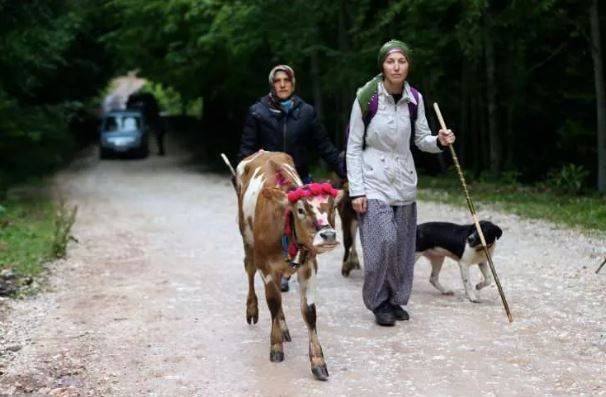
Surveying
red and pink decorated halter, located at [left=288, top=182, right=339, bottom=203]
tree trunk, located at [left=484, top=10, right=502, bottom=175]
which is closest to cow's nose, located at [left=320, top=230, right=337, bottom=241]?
red and pink decorated halter, located at [left=288, top=182, right=339, bottom=203]

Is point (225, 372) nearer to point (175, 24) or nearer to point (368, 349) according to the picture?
point (368, 349)

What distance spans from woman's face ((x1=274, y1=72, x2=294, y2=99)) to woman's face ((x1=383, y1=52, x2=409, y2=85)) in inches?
49.6

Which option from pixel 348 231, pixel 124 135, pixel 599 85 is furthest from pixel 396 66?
pixel 124 135

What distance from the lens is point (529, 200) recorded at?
54.7 feet

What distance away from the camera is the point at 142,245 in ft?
41.8

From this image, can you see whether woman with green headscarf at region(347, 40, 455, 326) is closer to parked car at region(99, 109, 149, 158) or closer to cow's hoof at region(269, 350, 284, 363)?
cow's hoof at region(269, 350, 284, 363)

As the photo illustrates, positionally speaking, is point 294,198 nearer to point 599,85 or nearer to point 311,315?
point 311,315

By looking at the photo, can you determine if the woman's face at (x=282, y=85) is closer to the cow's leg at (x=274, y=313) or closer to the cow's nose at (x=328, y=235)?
the cow's leg at (x=274, y=313)

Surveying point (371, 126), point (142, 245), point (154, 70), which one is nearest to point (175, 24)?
point (154, 70)

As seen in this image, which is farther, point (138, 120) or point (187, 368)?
point (138, 120)

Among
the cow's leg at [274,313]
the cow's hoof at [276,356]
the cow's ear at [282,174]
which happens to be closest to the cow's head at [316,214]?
the cow's leg at [274,313]

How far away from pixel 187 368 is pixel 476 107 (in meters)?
19.3

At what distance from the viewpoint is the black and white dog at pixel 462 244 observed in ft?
26.9

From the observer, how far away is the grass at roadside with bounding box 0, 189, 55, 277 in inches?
423
